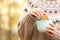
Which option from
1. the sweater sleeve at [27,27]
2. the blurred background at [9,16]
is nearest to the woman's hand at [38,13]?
the sweater sleeve at [27,27]

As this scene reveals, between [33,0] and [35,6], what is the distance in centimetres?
4

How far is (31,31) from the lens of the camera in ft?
3.31

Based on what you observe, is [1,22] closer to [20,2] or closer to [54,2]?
[20,2]

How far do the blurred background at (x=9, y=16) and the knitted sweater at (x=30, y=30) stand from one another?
658 millimetres

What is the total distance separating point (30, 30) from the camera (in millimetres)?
1005

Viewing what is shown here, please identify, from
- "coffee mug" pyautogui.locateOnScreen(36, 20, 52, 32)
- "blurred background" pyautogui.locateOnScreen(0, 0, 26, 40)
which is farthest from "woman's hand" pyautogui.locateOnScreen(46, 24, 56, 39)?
"blurred background" pyautogui.locateOnScreen(0, 0, 26, 40)

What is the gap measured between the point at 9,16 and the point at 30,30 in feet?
2.54

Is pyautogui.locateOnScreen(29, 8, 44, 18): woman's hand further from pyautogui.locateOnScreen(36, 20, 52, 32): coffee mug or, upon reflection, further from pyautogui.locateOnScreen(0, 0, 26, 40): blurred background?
pyautogui.locateOnScreen(0, 0, 26, 40): blurred background

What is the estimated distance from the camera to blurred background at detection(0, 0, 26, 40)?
5.57ft

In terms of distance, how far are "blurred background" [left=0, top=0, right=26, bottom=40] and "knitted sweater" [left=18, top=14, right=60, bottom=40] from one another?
0.66m

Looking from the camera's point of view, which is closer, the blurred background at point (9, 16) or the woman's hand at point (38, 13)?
the woman's hand at point (38, 13)

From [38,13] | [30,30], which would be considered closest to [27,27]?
[30,30]

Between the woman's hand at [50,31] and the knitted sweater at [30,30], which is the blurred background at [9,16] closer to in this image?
the knitted sweater at [30,30]

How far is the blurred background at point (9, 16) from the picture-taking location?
1.70 meters
